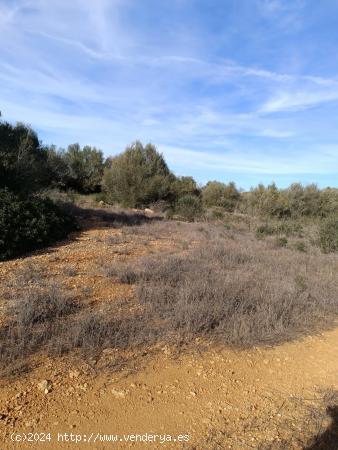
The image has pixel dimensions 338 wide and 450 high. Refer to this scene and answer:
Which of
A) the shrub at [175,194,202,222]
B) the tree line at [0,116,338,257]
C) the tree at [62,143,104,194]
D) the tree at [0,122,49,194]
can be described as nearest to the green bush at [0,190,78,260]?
the tree line at [0,116,338,257]

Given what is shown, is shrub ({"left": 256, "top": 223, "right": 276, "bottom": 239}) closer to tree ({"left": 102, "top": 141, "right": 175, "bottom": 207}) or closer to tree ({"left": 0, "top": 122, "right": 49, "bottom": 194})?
tree ({"left": 102, "top": 141, "right": 175, "bottom": 207})

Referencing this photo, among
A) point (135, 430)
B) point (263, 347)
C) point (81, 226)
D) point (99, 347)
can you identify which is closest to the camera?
point (135, 430)

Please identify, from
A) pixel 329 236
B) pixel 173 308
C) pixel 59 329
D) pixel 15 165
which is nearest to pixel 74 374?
pixel 59 329

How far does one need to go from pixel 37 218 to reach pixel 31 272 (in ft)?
10.3

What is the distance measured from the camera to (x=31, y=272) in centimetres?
643

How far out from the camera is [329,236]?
487 inches

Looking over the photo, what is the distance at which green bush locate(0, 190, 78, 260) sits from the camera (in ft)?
25.9

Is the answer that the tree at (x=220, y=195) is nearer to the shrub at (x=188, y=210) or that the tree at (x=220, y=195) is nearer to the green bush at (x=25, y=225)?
the shrub at (x=188, y=210)

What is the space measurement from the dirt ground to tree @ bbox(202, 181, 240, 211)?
92.7ft

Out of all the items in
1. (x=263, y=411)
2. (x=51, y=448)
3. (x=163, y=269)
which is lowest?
(x=51, y=448)

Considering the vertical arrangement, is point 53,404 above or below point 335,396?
below

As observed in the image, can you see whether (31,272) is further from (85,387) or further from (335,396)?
(335,396)

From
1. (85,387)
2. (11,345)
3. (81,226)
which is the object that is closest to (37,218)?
(81,226)

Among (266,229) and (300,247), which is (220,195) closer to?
(266,229)
